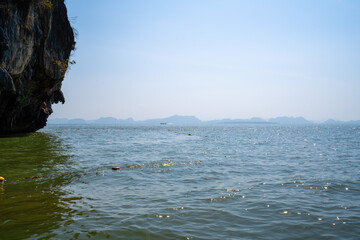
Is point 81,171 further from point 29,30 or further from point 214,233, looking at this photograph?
point 29,30

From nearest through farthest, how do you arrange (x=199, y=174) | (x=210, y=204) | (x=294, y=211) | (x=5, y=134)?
(x=294, y=211) → (x=210, y=204) → (x=199, y=174) → (x=5, y=134)

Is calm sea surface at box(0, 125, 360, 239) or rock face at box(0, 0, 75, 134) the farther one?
rock face at box(0, 0, 75, 134)

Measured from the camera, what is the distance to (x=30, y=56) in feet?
96.5

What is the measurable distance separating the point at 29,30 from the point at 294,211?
31.0 meters

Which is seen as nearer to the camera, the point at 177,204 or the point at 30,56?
the point at 177,204

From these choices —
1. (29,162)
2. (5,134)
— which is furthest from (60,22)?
(29,162)

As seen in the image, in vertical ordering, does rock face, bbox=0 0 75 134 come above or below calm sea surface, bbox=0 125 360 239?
above

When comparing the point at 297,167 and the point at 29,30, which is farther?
the point at 29,30

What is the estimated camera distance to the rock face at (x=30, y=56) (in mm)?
23455

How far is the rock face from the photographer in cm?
2345

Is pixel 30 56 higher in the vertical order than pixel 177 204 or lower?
higher

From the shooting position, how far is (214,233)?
6098 mm

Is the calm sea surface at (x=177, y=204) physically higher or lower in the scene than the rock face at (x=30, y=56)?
lower

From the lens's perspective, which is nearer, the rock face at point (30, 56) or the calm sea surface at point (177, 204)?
the calm sea surface at point (177, 204)
